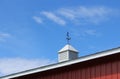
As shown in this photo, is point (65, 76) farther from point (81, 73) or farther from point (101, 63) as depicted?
point (101, 63)

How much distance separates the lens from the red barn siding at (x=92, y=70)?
49.4 feet

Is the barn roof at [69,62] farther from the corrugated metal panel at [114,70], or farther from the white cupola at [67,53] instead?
the white cupola at [67,53]

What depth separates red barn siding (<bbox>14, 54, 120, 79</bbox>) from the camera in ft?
49.4

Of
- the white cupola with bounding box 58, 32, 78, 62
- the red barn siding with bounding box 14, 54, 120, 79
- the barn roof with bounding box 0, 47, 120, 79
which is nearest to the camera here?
the barn roof with bounding box 0, 47, 120, 79

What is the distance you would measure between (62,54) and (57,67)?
426 cm

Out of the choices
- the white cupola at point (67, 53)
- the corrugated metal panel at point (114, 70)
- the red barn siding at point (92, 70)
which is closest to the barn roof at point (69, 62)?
the red barn siding at point (92, 70)

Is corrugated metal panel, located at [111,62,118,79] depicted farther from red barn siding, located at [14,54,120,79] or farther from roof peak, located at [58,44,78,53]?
roof peak, located at [58,44,78,53]

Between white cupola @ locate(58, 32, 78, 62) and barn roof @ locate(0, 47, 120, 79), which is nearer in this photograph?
barn roof @ locate(0, 47, 120, 79)

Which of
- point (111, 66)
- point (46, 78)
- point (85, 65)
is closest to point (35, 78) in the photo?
point (46, 78)

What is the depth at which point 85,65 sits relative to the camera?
16.1 m

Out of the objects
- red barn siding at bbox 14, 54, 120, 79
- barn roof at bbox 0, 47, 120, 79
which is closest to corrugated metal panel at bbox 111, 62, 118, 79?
red barn siding at bbox 14, 54, 120, 79

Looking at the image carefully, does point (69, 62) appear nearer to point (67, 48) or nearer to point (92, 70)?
point (92, 70)

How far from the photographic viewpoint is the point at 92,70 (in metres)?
15.9

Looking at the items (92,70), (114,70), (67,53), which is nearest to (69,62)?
(92,70)
